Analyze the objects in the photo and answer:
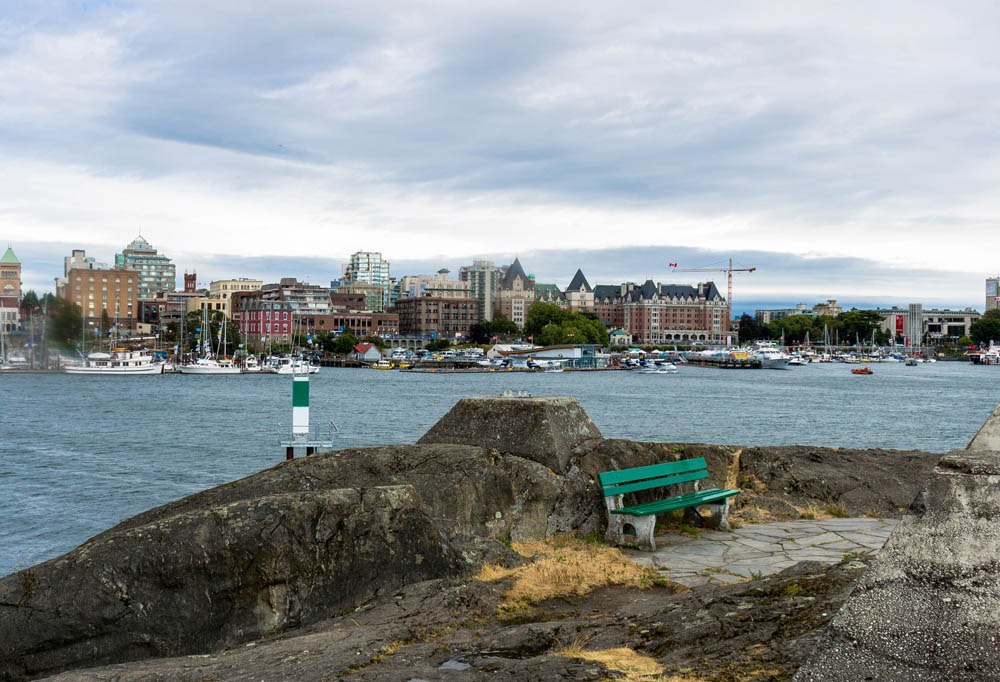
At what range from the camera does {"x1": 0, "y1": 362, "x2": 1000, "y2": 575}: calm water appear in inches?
1062

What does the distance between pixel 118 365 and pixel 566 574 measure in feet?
403

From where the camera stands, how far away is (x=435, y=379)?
380 ft

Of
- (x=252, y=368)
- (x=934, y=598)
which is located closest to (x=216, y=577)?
(x=934, y=598)

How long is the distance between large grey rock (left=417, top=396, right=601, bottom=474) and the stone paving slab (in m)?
1.33

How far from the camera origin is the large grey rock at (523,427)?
8.66 meters

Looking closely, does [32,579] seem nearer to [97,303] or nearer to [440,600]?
[440,600]

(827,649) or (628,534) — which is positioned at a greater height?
(827,649)

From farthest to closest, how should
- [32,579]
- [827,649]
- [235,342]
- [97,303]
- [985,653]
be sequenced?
1. [97,303]
2. [235,342]
3. [32,579]
4. [827,649]
5. [985,653]

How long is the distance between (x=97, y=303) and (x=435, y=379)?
11708 centimetres

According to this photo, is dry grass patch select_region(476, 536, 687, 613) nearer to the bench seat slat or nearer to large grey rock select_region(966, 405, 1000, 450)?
the bench seat slat

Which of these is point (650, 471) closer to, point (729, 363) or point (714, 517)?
point (714, 517)

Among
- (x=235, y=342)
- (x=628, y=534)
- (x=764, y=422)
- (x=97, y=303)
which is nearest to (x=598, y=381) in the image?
(x=764, y=422)

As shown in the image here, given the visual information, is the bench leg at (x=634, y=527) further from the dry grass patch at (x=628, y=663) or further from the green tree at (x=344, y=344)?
the green tree at (x=344, y=344)

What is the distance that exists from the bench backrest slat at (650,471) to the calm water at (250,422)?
1524 centimetres
